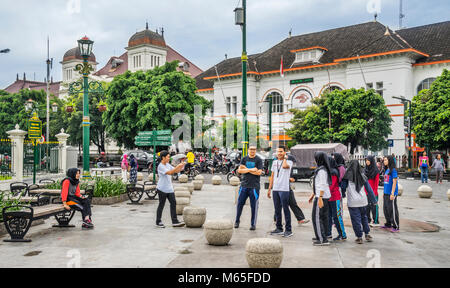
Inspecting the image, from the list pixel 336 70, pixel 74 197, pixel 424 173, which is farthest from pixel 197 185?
pixel 336 70

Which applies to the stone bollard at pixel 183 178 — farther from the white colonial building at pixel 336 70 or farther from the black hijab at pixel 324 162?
the white colonial building at pixel 336 70

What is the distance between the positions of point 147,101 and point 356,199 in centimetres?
3589

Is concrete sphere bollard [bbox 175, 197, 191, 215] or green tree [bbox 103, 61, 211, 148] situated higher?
green tree [bbox 103, 61, 211, 148]

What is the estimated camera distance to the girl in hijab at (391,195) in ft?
31.4

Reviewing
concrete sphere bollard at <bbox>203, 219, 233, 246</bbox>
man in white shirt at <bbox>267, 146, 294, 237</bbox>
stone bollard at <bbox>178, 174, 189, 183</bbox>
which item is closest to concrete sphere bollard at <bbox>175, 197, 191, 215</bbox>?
man in white shirt at <bbox>267, 146, 294, 237</bbox>

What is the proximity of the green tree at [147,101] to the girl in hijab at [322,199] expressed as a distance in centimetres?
3375

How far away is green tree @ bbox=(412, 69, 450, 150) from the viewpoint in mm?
31406

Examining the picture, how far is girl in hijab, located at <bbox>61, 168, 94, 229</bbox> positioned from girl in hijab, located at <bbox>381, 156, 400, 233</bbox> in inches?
259

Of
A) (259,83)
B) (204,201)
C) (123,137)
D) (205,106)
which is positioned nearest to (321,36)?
(259,83)

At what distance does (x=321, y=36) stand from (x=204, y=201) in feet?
135

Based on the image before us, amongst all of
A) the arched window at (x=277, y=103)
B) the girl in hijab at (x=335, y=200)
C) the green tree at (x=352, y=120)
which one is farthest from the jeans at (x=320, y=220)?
the arched window at (x=277, y=103)

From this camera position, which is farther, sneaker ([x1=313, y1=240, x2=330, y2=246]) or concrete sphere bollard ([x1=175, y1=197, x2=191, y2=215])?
concrete sphere bollard ([x1=175, y1=197, x2=191, y2=215])

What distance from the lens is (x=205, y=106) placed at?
46.8 meters

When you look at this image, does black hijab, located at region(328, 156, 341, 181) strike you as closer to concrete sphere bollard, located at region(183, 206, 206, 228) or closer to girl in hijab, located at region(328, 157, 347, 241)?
girl in hijab, located at region(328, 157, 347, 241)
